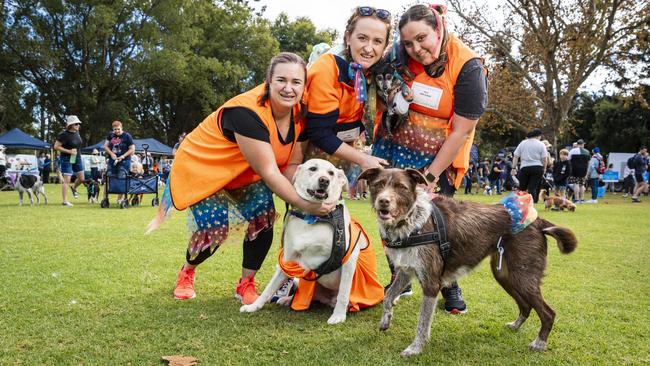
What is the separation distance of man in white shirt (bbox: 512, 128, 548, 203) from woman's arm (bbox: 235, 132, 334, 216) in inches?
384

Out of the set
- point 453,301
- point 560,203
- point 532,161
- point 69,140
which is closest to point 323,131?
point 453,301

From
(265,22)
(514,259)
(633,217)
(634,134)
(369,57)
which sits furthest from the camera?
(265,22)

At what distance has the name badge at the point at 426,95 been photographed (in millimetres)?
3447

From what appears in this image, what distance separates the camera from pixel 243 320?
3.58m

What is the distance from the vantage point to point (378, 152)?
404 cm

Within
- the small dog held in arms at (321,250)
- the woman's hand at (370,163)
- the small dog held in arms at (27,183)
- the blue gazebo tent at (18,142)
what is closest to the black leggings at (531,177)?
the small dog held in arms at (321,250)

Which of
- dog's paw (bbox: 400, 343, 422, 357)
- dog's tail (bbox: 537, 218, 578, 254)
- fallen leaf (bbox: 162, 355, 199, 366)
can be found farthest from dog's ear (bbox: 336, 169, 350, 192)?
fallen leaf (bbox: 162, 355, 199, 366)

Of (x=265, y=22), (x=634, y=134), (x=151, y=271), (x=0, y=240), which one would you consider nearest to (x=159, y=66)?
(x=265, y=22)

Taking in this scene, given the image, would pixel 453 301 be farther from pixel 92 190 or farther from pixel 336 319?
pixel 92 190

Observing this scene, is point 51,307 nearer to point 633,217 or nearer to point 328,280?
point 328,280

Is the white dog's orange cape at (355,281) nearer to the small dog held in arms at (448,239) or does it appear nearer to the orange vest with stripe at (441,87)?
the small dog held in arms at (448,239)

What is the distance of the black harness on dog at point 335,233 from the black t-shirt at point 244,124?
714mm

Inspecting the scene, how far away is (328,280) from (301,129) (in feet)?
4.35

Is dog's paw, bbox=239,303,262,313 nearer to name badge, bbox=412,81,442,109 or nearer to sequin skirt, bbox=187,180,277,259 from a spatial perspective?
sequin skirt, bbox=187,180,277,259
